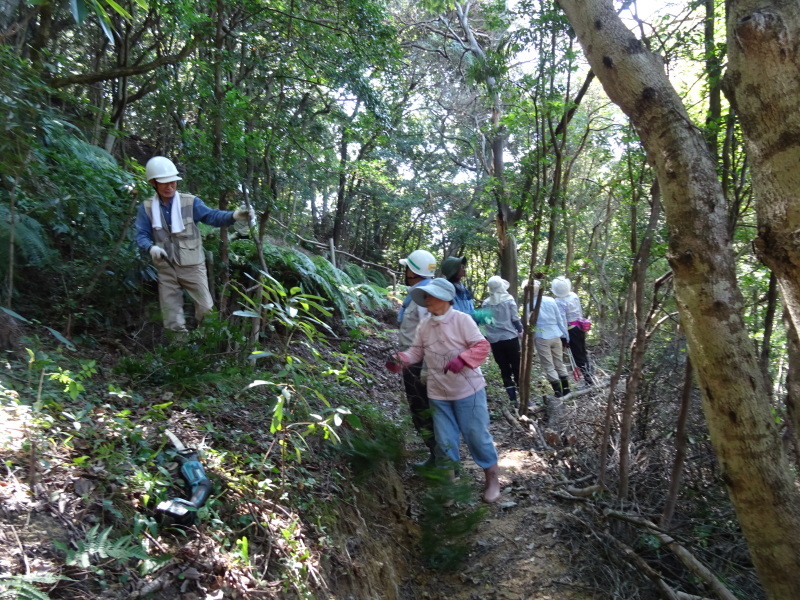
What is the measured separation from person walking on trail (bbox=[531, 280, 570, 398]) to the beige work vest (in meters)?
4.73

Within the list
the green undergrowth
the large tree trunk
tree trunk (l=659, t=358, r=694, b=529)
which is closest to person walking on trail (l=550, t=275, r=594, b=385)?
tree trunk (l=659, t=358, r=694, b=529)

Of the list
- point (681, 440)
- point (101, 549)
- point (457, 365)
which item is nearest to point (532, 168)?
point (457, 365)

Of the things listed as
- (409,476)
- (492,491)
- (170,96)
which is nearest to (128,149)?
(170,96)

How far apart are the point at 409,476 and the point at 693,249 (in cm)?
394

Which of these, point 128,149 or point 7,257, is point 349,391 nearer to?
point 7,257

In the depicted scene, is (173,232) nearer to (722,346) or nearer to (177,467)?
(177,467)

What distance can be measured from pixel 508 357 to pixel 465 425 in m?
3.18

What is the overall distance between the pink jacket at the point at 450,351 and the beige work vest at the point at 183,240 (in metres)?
2.25

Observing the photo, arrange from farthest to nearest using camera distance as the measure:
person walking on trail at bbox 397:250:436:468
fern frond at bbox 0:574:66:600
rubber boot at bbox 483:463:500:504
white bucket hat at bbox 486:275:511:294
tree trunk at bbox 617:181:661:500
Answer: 1. white bucket hat at bbox 486:275:511:294
2. person walking on trail at bbox 397:250:436:468
3. rubber boot at bbox 483:463:500:504
4. tree trunk at bbox 617:181:661:500
5. fern frond at bbox 0:574:66:600

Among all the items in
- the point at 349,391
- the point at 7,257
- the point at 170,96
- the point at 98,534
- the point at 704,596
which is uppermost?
the point at 170,96

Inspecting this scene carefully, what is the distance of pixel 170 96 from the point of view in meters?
5.93

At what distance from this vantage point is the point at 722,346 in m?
2.31

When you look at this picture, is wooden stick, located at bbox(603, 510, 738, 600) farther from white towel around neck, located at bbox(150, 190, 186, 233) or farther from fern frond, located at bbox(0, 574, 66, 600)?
white towel around neck, located at bbox(150, 190, 186, 233)

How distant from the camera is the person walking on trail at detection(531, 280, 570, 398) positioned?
7934 mm
